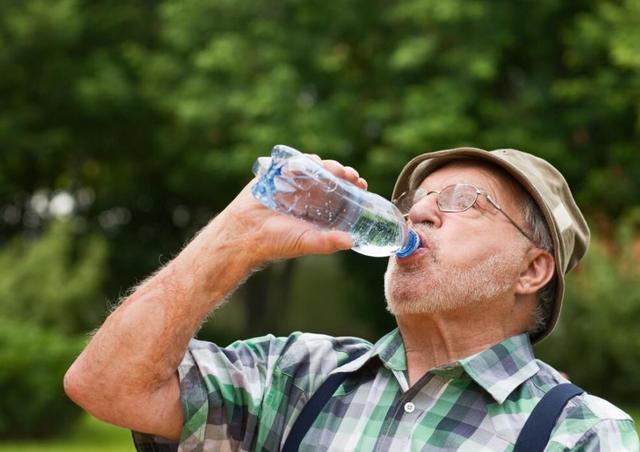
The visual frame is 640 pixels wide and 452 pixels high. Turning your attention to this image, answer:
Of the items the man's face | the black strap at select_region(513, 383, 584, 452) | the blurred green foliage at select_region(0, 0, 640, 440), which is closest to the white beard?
the man's face

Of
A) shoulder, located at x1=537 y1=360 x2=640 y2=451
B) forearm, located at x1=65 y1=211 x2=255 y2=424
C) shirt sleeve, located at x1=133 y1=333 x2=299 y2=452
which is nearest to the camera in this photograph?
shoulder, located at x1=537 y1=360 x2=640 y2=451

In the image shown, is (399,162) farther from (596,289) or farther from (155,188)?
(155,188)

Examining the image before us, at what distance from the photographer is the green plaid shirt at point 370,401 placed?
8.51ft

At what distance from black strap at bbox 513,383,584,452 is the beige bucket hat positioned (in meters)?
0.44

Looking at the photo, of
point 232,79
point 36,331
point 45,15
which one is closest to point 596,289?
point 232,79

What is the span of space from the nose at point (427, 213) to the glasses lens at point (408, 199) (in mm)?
35

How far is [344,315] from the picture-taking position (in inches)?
1011

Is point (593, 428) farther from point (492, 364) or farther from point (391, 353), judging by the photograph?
point (391, 353)

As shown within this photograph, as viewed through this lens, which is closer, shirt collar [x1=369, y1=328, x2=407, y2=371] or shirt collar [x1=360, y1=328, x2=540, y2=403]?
shirt collar [x1=360, y1=328, x2=540, y2=403]

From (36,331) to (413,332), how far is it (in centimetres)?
946

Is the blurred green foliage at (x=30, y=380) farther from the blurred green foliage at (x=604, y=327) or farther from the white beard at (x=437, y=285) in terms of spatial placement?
the white beard at (x=437, y=285)

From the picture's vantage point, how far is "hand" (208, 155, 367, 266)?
8.51 ft

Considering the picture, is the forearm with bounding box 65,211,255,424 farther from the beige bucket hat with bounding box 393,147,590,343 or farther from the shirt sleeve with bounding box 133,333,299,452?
the beige bucket hat with bounding box 393,147,590,343

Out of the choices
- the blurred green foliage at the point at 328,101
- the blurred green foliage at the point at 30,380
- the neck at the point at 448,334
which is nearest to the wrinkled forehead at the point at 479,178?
the neck at the point at 448,334
